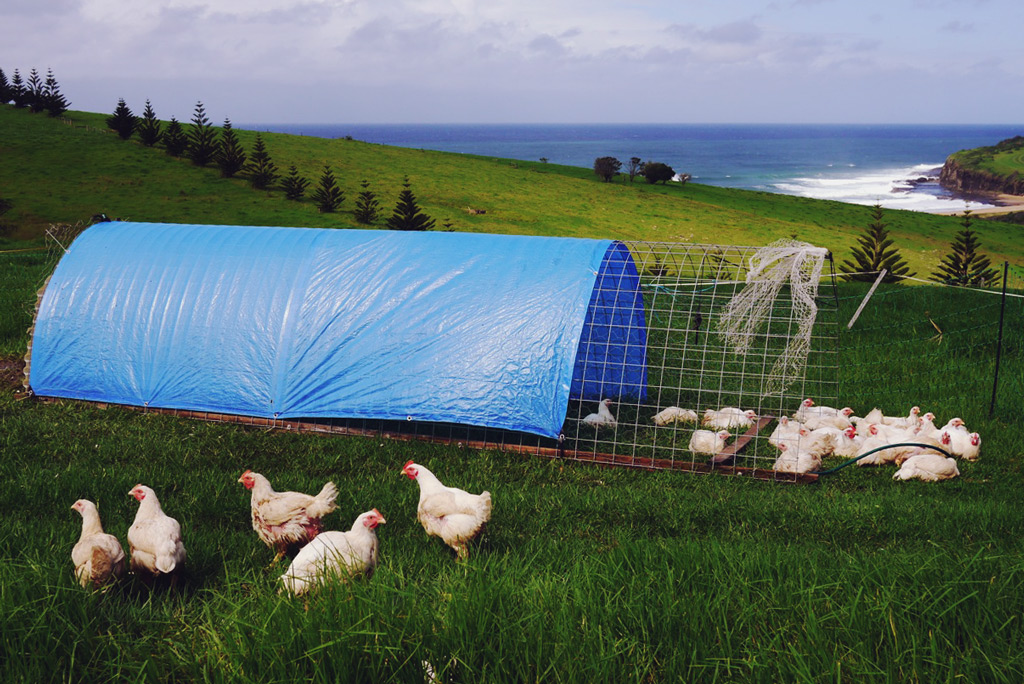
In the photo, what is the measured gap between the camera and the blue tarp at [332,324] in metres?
9.79

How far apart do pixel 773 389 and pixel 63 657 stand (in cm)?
1042

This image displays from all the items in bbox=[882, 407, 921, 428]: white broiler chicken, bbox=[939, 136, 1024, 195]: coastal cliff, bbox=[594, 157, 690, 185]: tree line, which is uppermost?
bbox=[939, 136, 1024, 195]: coastal cliff

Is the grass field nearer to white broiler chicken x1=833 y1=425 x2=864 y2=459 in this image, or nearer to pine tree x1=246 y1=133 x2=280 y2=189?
white broiler chicken x1=833 y1=425 x2=864 y2=459

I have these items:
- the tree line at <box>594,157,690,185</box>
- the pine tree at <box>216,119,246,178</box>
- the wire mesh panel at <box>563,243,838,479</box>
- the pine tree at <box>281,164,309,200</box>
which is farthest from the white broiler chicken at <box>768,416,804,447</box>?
the tree line at <box>594,157,690,185</box>

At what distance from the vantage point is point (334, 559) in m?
4.70

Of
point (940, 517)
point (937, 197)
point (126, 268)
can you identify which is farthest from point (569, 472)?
point (937, 197)

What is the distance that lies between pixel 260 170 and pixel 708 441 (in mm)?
45029

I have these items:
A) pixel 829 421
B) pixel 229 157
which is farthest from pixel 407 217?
pixel 829 421

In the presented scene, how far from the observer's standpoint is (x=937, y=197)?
11344 cm

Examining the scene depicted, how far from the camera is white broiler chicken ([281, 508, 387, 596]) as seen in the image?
174 inches

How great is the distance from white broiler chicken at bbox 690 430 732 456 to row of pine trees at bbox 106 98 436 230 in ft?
100

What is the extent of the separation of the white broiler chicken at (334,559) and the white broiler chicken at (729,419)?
633cm

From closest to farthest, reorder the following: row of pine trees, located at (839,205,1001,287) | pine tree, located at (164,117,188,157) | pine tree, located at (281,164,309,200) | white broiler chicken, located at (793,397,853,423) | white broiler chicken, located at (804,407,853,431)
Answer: white broiler chicken, located at (804,407,853,431) < white broiler chicken, located at (793,397,853,423) < row of pine trees, located at (839,205,1001,287) < pine tree, located at (281,164,309,200) < pine tree, located at (164,117,188,157)

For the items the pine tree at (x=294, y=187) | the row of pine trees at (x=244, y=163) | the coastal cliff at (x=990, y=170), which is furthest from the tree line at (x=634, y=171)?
the coastal cliff at (x=990, y=170)
